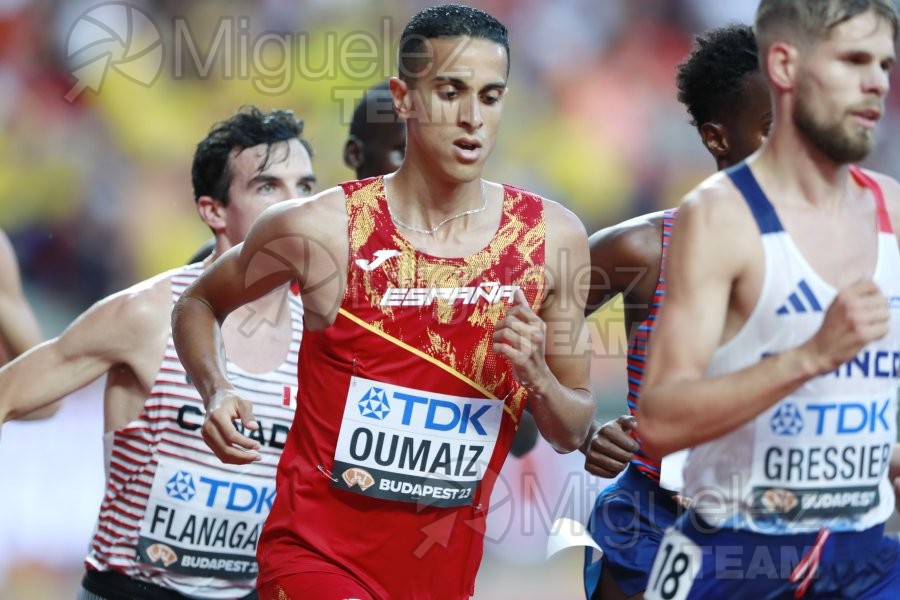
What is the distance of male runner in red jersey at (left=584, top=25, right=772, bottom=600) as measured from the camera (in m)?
3.94

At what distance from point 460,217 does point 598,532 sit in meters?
1.10

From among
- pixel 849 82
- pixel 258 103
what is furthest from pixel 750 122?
pixel 258 103

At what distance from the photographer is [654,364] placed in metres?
2.80

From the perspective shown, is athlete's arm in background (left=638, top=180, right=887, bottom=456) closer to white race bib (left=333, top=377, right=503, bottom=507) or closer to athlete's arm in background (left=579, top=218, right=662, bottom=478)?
white race bib (left=333, top=377, right=503, bottom=507)

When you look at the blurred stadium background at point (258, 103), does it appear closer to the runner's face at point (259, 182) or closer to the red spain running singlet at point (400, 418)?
the runner's face at point (259, 182)

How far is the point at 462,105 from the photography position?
11.9ft

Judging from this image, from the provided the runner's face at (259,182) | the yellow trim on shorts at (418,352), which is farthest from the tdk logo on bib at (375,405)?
the runner's face at (259,182)

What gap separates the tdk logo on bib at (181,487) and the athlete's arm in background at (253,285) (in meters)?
0.57

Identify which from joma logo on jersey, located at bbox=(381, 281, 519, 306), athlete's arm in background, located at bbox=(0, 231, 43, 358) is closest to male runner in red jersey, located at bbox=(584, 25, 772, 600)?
joma logo on jersey, located at bbox=(381, 281, 519, 306)

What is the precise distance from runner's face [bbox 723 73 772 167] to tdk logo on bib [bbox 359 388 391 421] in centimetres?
142

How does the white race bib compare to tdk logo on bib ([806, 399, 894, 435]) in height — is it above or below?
below

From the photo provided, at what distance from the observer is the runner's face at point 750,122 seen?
13.6 feet
